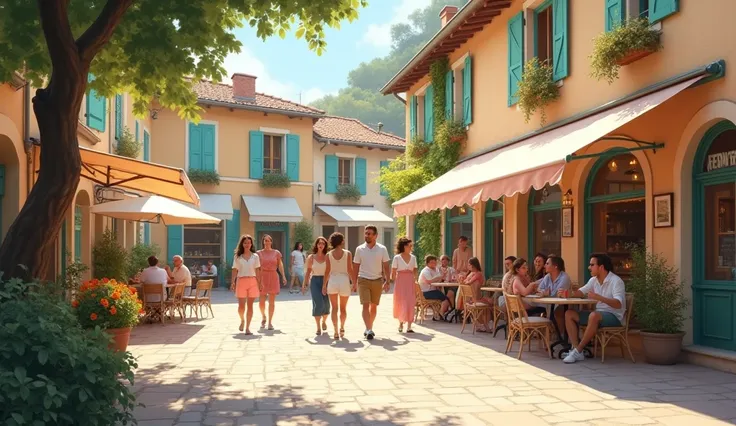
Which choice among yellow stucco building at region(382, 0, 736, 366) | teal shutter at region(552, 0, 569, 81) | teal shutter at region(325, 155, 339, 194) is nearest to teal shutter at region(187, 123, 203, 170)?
teal shutter at region(325, 155, 339, 194)

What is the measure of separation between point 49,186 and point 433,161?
35.4 ft

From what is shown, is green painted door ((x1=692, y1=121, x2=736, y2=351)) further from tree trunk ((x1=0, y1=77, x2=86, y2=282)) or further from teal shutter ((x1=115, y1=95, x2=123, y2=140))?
teal shutter ((x1=115, y1=95, x2=123, y2=140))

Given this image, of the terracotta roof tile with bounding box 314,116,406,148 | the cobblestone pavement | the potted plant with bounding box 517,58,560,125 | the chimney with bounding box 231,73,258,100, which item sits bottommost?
the cobblestone pavement

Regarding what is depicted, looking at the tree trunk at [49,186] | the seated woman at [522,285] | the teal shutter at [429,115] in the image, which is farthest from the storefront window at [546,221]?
the tree trunk at [49,186]

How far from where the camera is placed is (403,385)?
21.7ft

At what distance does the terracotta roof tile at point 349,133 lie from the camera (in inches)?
1066

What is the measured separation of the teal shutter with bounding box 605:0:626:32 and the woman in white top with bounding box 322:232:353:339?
15.1ft

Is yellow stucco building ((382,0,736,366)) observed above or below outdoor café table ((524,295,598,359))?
above

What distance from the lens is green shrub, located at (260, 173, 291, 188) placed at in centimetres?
2452

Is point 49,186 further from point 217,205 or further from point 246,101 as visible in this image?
point 246,101

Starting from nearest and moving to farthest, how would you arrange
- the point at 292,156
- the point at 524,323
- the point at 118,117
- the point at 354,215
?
the point at 524,323 → the point at 118,117 → the point at 292,156 → the point at 354,215

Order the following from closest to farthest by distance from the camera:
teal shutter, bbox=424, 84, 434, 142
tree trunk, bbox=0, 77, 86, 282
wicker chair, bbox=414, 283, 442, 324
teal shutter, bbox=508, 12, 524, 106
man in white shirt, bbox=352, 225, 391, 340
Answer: tree trunk, bbox=0, 77, 86, 282 < man in white shirt, bbox=352, 225, 391, 340 < teal shutter, bbox=508, 12, 524, 106 < wicker chair, bbox=414, 283, 442, 324 < teal shutter, bbox=424, 84, 434, 142

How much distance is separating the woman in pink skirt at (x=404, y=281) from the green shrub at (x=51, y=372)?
23.1ft

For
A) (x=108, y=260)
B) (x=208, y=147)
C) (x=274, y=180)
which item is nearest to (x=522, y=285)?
(x=108, y=260)
